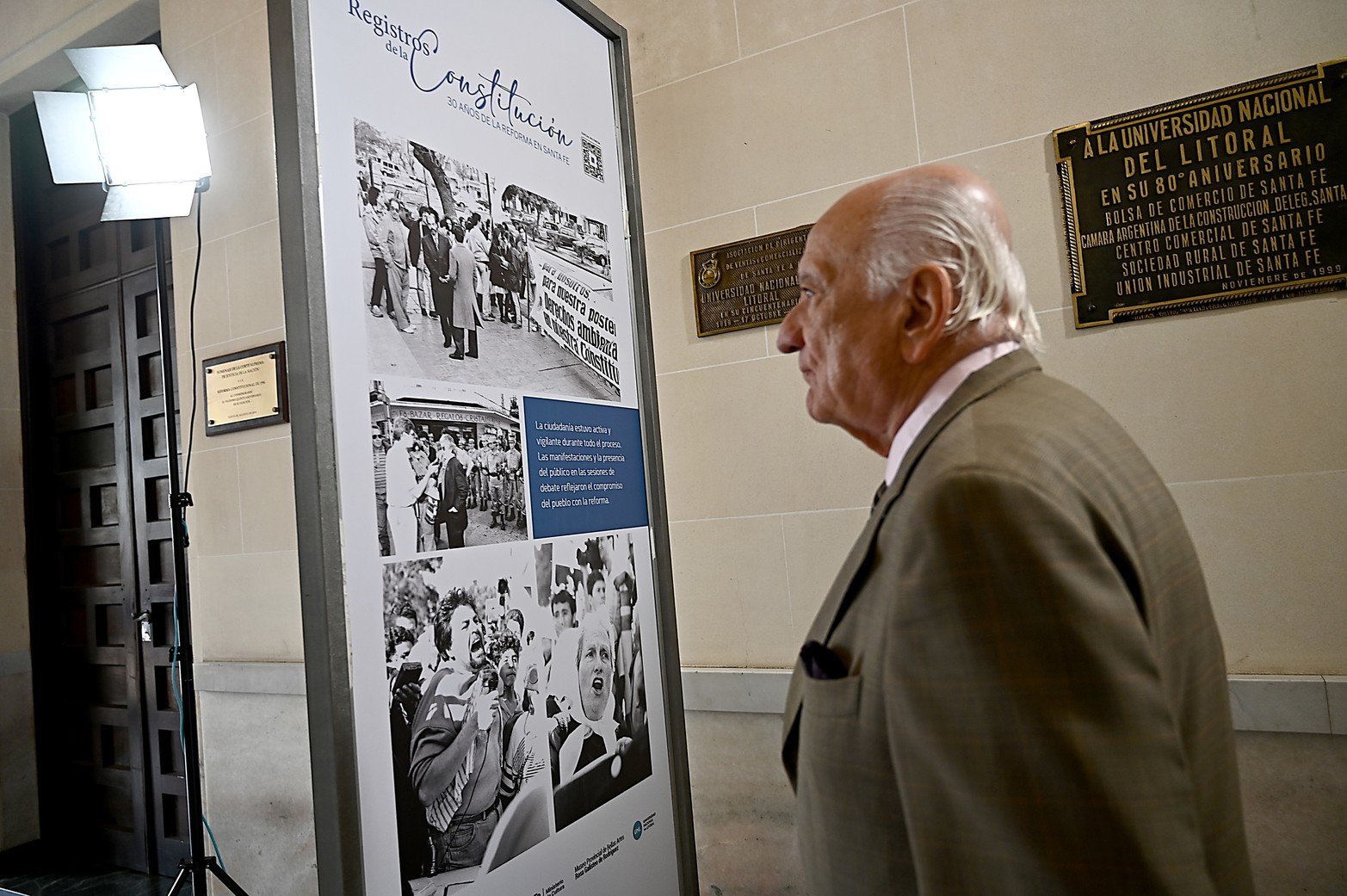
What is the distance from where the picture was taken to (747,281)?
261cm

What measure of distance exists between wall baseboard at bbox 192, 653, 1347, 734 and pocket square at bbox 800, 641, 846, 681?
1.07 metres

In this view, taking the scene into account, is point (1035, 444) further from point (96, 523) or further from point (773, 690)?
point (96, 523)

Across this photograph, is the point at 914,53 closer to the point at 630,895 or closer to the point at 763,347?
the point at 763,347

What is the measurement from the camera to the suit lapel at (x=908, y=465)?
39.2 inches

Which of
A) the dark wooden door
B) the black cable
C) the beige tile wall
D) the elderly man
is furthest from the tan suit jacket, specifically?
the dark wooden door

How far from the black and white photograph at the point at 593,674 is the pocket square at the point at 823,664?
0.75 meters

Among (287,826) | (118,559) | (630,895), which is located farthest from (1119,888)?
(118,559)

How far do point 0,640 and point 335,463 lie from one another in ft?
12.9

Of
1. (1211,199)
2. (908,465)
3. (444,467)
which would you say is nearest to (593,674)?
(444,467)

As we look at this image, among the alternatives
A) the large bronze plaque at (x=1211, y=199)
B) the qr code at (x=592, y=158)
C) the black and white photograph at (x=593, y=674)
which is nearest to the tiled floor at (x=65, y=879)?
the black and white photograph at (x=593, y=674)

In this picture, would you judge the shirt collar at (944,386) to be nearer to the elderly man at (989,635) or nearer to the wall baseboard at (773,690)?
the elderly man at (989,635)

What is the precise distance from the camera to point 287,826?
3.16 meters

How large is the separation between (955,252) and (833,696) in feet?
1.88

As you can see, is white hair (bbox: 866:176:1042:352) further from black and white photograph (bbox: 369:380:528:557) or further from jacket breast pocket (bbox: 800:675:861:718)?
black and white photograph (bbox: 369:380:528:557)
